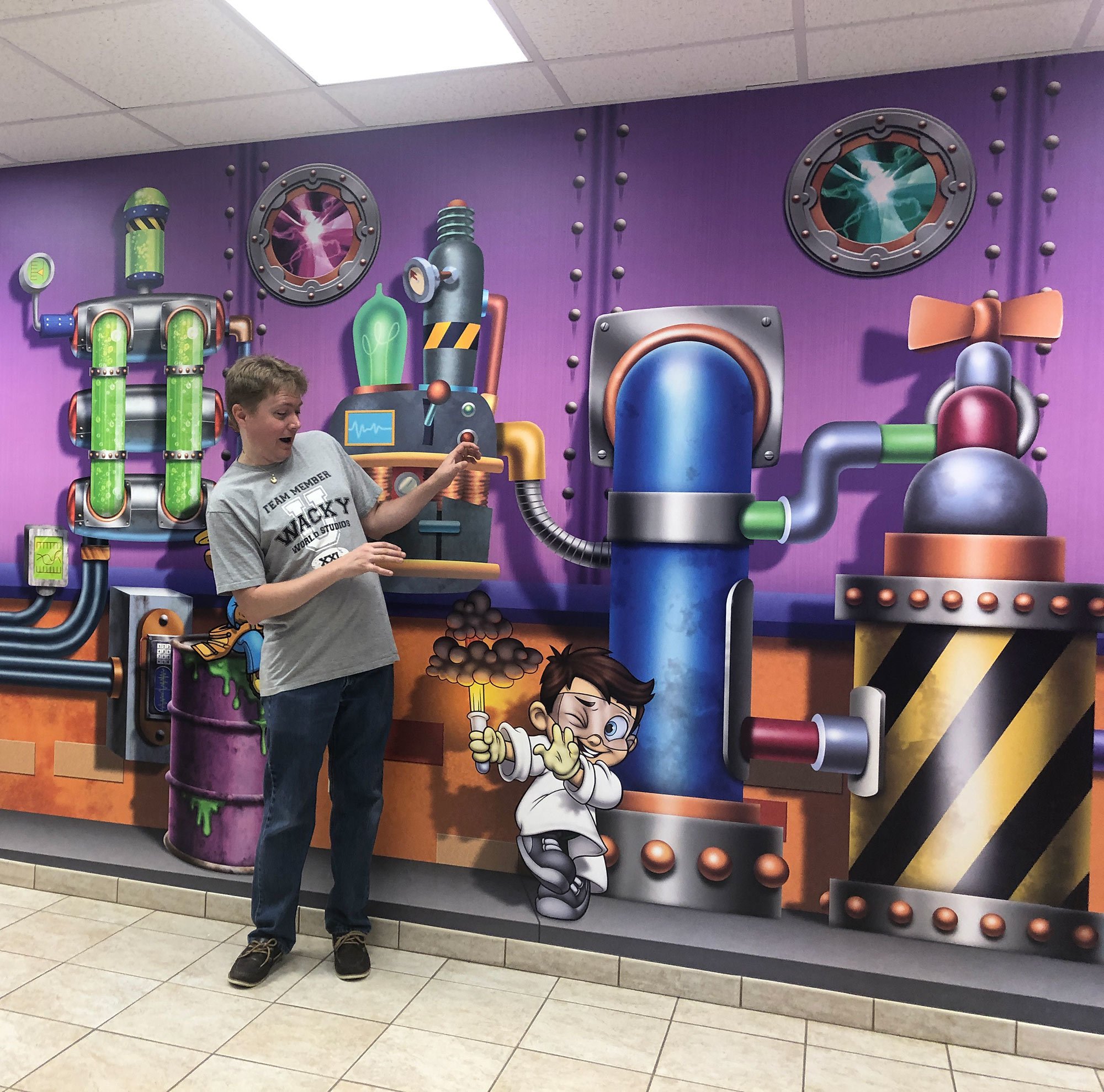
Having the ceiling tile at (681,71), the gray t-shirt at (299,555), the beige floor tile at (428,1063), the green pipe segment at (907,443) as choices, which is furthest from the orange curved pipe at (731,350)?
the beige floor tile at (428,1063)

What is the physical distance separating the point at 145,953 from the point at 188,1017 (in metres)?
0.41

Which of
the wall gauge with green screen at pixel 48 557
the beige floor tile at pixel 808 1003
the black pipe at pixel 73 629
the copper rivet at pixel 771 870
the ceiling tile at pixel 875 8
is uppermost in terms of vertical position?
the ceiling tile at pixel 875 8

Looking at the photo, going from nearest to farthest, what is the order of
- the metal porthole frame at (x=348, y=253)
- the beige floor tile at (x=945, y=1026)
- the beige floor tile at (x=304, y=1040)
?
the beige floor tile at (x=304, y=1040)
the beige floor tile at (x=945, y=1026)
the metal porthole frame at (x=348, y=253)

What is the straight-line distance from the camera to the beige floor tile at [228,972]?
2.28 metres

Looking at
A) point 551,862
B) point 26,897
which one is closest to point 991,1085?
point 551,862

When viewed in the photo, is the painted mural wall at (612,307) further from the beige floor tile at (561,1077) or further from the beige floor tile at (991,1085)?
the beige floor tile at (561,1077)

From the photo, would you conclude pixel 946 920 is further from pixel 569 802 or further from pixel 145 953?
pixel 145 953

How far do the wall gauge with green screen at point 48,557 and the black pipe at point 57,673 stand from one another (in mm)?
268

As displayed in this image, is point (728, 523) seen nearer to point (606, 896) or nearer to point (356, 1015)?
point (606, 896)

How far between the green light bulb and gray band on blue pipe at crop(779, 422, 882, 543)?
125cm

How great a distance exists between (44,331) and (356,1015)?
255 cm

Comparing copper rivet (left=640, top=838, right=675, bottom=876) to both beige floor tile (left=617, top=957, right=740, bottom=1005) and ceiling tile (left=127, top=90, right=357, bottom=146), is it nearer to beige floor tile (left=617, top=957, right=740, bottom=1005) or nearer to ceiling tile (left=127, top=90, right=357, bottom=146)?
beige floor tile (left=617, top=957, right=740, bottom=1005)

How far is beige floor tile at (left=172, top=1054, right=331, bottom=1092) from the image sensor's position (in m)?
1.88

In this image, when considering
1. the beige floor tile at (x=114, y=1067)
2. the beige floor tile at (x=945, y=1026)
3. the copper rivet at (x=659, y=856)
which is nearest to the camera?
the beige floor tile at (x=114, y=1067)
